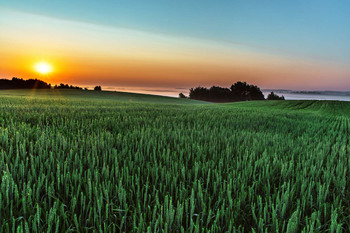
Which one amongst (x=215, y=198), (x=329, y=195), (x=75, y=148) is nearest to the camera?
(x=215, y=198)

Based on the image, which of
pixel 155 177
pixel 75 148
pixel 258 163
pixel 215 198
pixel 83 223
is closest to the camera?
pixel 83 223

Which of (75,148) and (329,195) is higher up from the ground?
(75,148)

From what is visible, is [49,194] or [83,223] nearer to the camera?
[83,223]

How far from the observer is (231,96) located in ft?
362

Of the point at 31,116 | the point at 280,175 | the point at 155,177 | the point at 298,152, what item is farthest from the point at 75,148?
the point at 31,116

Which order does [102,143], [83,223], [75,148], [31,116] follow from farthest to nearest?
[31,116] < [102,143] < [75,148] < [83,223]

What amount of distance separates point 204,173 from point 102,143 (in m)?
1.38

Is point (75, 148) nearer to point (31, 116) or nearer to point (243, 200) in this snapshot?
point (243, 200)

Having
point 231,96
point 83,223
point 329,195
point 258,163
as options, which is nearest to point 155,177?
point 83,223

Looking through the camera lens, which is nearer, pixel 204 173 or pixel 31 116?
pixel 204 173

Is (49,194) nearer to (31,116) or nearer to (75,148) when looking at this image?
(75,148)

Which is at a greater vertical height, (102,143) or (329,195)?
(102,143)

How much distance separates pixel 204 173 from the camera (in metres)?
2.13

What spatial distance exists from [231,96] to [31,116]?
359 ft
